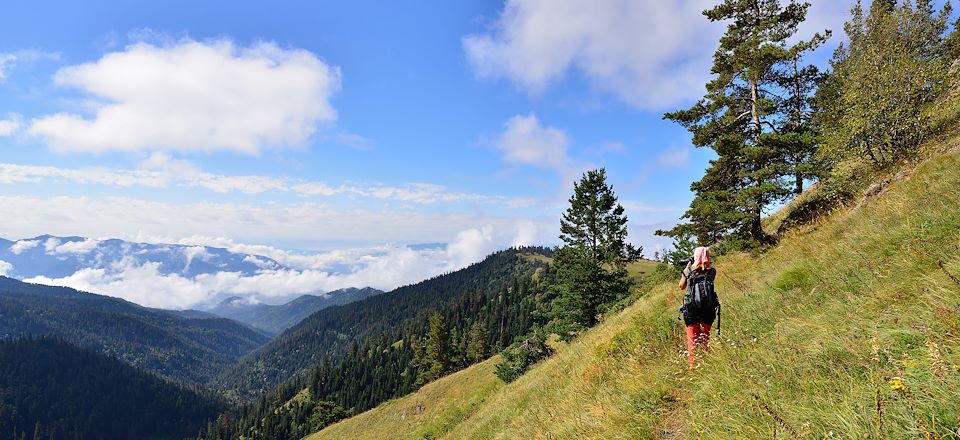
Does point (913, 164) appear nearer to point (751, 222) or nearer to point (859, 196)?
point (859, 196)

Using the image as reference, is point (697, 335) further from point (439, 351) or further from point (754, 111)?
point (439, 351)

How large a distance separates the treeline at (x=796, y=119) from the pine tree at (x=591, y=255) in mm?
10928

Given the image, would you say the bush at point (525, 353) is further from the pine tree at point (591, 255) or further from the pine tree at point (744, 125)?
the pine tree at point (744, 125)

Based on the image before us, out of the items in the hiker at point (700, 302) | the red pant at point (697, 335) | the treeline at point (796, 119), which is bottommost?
the red pant at point (697, 335)

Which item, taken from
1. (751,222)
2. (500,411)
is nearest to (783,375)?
(500,411)

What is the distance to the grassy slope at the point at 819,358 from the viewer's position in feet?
11.5

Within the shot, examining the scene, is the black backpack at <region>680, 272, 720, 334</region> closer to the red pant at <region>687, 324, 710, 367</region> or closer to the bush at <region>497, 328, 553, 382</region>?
the red pant at <region>687, 324, 710, 367</region>

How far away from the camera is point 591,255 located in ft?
113

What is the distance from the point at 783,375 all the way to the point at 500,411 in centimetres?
1062

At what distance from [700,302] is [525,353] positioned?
31948mm

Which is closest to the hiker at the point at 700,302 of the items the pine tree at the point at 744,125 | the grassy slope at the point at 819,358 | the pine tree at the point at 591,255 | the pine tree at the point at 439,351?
the grassy slope at the point at 819,358

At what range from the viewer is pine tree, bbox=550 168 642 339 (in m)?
33.6

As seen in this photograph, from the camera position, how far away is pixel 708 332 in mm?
7328

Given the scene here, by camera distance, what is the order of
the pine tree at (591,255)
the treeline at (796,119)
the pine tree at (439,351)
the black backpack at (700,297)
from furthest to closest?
the pine tree at (439,351)
the pine tree at (591,255)
the treeline at (796,119)
the black backpack at (700,297)
